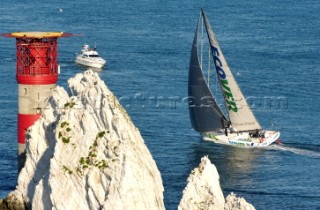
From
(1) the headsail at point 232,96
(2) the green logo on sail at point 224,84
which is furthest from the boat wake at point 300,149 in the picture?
(2) the green logo on sail at point 224,84

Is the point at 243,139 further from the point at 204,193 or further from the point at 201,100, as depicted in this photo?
the point at 204,193

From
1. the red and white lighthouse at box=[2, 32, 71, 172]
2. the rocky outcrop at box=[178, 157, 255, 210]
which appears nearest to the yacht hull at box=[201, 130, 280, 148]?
the red and white lighthouse at box=[2, 32, 71, 172]

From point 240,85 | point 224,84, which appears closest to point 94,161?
point 224,84

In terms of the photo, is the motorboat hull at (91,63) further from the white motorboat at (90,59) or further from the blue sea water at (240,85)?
the blue sea water at (240,85)

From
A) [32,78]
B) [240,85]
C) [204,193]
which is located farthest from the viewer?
[240,85]

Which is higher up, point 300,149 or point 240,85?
point 240,85

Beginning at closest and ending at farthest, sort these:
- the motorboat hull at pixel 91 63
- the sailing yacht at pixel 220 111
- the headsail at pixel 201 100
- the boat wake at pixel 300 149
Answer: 1. the boat wake at pixel 300 149
2. the sailing yacht at pixel 220 111
3. the headsail at pixel 201 100
4. the motorboat hull at pixel 91 63
